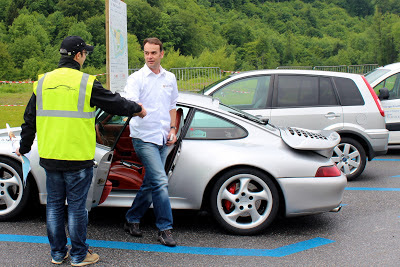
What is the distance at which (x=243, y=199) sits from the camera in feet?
15.2

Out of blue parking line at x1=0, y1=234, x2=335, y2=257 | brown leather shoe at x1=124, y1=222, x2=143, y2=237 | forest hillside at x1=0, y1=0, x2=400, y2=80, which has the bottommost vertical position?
blue parking line at x1=0, y1=234, x2=335, y2=257

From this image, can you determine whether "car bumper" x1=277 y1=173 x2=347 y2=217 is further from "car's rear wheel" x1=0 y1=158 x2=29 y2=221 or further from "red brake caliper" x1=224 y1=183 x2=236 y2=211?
"car's rear wheel" x1=0 y1=158 x2=29 y2=221

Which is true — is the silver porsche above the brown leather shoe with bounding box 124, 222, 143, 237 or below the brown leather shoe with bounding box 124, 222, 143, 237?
above

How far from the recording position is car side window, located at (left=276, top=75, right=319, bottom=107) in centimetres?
725

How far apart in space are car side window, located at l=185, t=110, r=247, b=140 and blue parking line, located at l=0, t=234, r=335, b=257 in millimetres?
1087

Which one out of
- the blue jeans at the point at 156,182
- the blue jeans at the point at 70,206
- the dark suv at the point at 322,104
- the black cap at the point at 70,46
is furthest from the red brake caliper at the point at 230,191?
the dark suv at the point at 322,104

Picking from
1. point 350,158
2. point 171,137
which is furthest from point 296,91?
point 171,137

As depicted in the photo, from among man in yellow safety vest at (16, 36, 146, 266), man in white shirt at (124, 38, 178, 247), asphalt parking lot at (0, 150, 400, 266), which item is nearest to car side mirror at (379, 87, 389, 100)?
asphalt parking lot at (0, 150, 400, 266)

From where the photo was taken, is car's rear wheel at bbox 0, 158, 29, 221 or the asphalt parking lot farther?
car's rear wheel at bbox 0, 158, 29, 221

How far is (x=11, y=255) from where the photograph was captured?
162 inches

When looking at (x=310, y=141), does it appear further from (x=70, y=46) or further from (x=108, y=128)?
(x=70, y=46)

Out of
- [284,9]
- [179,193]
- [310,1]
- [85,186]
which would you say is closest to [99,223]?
[179,193]

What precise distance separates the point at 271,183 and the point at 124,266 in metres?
1.55

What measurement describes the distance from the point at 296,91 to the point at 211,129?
2788mm
